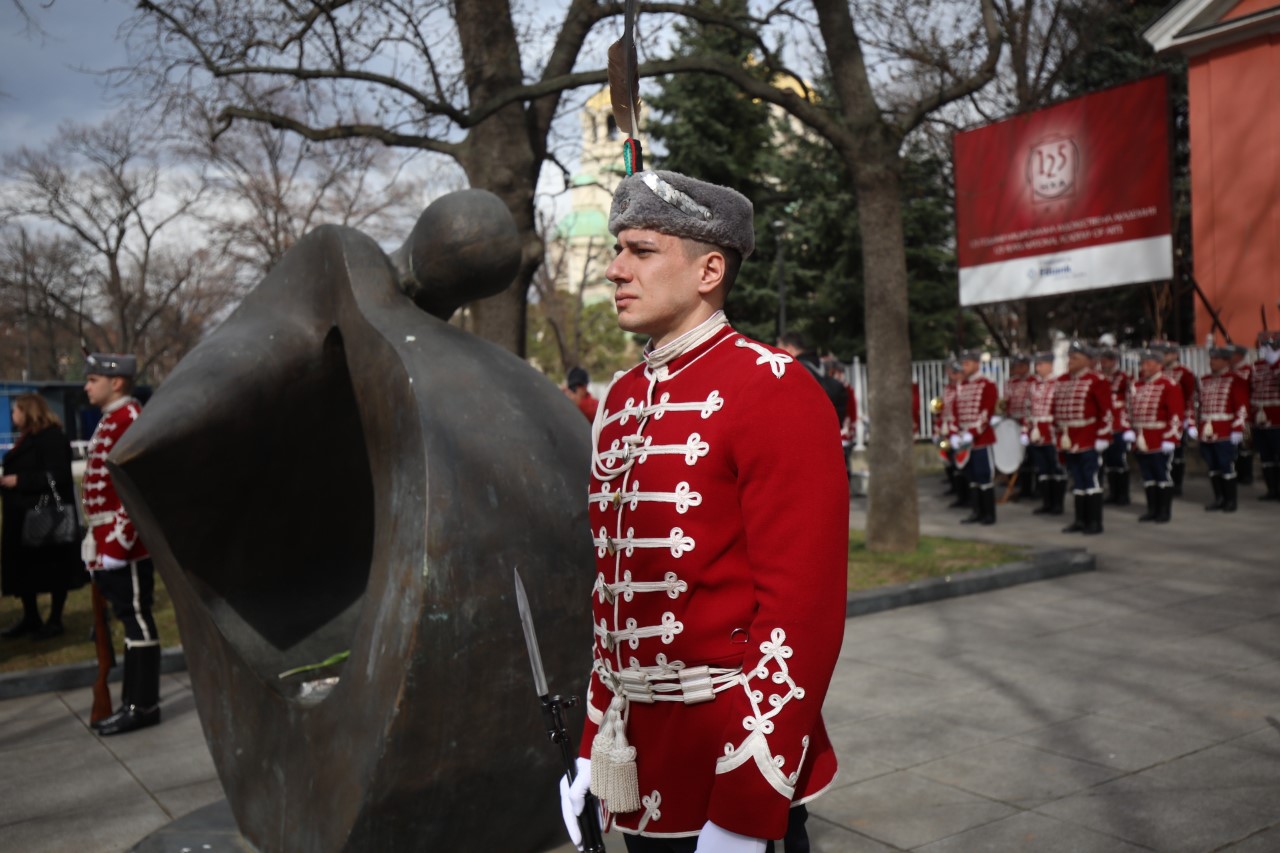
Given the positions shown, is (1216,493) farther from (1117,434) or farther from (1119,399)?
(1119,399)

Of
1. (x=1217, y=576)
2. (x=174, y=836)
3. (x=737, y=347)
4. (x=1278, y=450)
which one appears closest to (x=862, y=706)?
(x=174, y=836)

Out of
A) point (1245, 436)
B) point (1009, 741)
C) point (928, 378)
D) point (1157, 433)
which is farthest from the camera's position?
point (928, 378)

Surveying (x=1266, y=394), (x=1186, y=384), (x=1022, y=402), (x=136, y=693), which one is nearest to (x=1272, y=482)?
(x=1266, y=394)

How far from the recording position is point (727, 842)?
6.56ft

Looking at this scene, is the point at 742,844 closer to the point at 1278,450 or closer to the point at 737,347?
the point at 737,347

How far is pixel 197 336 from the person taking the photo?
42281mm

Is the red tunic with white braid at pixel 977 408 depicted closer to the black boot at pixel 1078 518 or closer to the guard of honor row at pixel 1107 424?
the guard of honor row at pixel 1107 424

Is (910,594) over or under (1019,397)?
under

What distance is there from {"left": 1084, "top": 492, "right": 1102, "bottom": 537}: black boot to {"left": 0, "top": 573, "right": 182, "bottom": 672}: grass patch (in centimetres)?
922

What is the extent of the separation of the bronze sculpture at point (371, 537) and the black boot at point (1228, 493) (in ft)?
39.0

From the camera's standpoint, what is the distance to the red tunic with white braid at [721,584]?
2.01m

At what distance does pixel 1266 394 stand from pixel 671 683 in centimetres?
1504

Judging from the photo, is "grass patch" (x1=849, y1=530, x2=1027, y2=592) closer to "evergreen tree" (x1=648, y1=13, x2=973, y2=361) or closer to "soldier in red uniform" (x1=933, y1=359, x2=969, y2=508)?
"soldier in red uniform" (x1=933, y1=359, x2=969, y2=508)

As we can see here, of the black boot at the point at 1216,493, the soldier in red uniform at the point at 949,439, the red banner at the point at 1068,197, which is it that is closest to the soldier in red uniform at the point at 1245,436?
the black boot at the point at 1216,493
